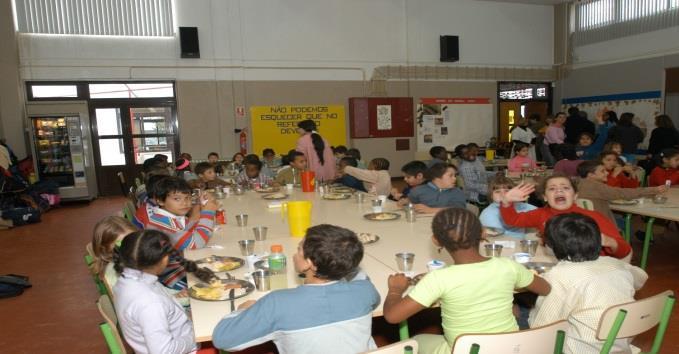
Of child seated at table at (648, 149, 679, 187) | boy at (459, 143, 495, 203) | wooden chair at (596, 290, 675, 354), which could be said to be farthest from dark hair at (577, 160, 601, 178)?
wooden chair at (596, 290, 675, 354)

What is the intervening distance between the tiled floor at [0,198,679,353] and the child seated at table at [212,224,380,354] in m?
1.64

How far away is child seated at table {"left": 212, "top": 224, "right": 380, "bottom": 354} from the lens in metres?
1.54

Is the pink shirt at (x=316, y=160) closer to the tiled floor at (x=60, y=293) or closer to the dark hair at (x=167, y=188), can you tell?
the tiled floor at (x=60, y=293)

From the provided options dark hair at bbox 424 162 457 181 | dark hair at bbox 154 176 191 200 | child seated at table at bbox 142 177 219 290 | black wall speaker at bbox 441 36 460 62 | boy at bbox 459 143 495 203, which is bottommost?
boy at bbox 459 143 495 203

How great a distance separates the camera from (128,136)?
32.6ft

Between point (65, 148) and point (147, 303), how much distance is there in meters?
8.88

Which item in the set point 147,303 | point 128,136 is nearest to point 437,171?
point 147,303

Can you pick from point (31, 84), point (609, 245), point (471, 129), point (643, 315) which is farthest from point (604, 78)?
point (31, 84)

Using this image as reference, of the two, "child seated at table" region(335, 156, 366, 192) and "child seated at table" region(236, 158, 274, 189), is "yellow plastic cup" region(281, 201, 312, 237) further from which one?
"child seated at table" region(236, 158, 274, 189)

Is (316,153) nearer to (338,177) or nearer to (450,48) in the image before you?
(338,177)

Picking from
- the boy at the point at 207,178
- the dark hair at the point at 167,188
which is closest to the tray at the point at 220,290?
the dark hair at the point at 167,188

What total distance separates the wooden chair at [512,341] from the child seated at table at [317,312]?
0.34 m

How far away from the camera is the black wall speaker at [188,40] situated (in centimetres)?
954

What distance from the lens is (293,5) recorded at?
10.3m
